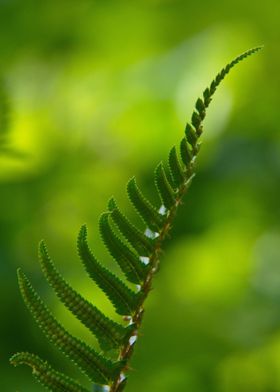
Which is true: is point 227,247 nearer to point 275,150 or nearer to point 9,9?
point 275,150

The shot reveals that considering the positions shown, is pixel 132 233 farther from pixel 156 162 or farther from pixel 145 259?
pixel 156 162

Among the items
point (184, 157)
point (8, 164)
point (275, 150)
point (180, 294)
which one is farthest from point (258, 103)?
point (184, 157)

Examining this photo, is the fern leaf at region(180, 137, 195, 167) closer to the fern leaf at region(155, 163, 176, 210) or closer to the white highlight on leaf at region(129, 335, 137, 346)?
the fern leaf at region(155, 163, 176, 210)

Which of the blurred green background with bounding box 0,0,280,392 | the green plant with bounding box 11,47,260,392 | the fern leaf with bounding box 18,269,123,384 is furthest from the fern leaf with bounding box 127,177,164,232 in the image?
the blurred green background with bounding box 0,0,280,392

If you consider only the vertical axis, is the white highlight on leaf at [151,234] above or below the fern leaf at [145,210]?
below

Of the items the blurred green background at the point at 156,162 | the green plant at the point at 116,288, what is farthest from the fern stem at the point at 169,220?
the blurred green background at the point at 156,162

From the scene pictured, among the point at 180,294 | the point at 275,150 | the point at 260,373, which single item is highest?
the point at 275,150

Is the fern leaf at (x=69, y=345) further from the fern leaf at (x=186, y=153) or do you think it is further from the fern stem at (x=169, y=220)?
the fern leaf at (x=186, y=153)
